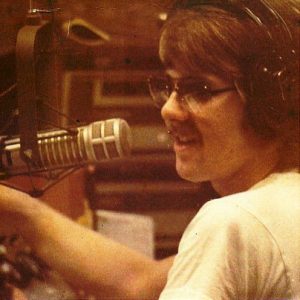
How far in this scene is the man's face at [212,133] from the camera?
120 centimetres

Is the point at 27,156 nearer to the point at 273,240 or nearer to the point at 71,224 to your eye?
the point at 71,224

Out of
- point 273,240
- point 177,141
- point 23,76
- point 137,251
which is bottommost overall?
point 137,251

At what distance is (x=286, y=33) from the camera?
1209 millimetres

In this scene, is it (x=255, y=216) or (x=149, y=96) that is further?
(x=149, y=96)

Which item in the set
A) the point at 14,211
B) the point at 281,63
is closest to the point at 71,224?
the point at 14,211

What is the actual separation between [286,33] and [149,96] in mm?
280

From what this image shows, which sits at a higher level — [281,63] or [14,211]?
[281,63]

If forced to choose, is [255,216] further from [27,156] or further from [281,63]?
[27,156]

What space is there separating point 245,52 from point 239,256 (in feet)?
1.20

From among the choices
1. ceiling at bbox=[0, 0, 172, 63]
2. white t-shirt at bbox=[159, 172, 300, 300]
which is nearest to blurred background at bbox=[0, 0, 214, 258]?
ceiling at bbox=[0, 0, 172, 63]

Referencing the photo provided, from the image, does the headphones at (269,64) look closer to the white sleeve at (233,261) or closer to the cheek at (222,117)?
the cheek at (222,117)

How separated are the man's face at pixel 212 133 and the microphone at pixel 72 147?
101 mm

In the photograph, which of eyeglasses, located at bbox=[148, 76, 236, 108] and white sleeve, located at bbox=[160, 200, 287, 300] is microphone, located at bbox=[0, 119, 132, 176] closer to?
eyeglasses, located at bbox=[148, 76, 236, 108]

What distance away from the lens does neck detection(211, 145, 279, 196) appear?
1218 mm
